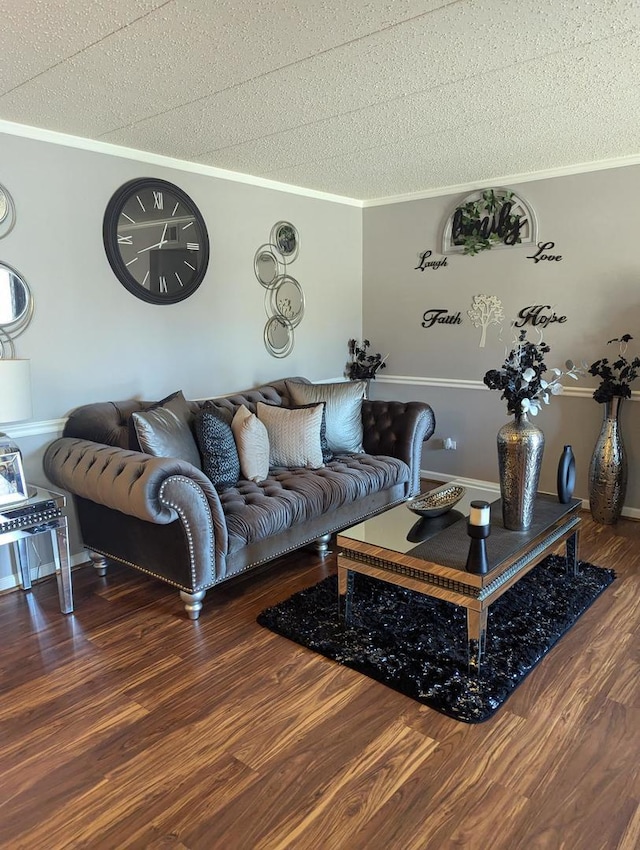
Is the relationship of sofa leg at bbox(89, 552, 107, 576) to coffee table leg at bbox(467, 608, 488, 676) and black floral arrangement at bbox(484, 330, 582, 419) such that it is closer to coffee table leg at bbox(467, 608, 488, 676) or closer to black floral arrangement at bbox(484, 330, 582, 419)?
coffee table leg at bbox(467, 608, 488, 676)

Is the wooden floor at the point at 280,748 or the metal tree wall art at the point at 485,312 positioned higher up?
the metal tree wall art at the point at 485,312

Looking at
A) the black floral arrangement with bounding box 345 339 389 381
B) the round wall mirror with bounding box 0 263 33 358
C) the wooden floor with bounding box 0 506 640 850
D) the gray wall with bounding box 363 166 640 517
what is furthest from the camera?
the black floral arrangement with bounding box 345 339 389 381

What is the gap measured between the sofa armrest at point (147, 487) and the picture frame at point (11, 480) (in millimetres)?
239

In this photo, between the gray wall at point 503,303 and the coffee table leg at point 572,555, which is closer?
the coffee table leg at point 572,555

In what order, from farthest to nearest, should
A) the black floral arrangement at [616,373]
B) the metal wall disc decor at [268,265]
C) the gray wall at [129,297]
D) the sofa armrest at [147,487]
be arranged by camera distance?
the metal wall disc decor at [268,265]
the black floral arrangement at [616,373]
the gray wall at [129,297]
the sofa armrest at [147,487]

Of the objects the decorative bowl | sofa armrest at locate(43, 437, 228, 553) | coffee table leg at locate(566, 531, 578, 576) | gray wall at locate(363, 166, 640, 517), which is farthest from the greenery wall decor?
sofa armrest at locate(43, 437, 228, 553)

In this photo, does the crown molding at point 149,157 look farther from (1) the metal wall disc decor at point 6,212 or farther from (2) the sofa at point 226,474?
(2) the sofa at point 226,474

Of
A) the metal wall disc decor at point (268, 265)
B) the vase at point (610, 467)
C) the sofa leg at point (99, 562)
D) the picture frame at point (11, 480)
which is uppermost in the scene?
the metal wall disc decor at point (268, 265)

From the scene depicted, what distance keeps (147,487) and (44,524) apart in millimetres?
608

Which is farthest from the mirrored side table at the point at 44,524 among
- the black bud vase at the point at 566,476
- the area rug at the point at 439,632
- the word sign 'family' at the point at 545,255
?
the word sign 'family' at the point at 545,255

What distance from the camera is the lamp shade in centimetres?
259

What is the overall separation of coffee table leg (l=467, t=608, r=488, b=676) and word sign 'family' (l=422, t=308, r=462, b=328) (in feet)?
9.66

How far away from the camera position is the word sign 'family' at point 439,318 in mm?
4727

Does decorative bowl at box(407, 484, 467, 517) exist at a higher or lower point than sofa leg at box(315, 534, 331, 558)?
higher
